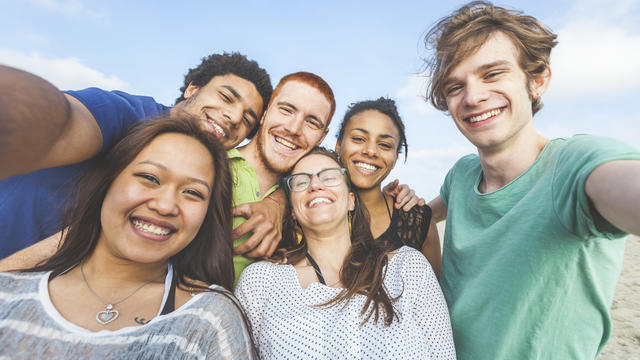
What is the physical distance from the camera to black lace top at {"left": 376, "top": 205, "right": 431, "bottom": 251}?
11.7 feet

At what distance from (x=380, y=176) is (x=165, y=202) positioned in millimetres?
2525

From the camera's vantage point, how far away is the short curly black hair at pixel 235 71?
406 cm

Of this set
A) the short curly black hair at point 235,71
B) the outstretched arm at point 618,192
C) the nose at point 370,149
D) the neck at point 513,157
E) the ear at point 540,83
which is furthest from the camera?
the short curly black hair at point 235,71

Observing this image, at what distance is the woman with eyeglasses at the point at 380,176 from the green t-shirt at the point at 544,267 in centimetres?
104

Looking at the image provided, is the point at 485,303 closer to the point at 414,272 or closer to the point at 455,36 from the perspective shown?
the point at 414,272

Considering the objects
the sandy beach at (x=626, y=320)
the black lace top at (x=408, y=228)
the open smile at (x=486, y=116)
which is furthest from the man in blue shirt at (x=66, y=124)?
the sandy beach at (x=626, y=320)

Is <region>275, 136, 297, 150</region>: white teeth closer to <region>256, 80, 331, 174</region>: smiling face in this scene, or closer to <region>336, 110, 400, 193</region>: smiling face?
<region>256, 80, 331, 174</region>: smiling face

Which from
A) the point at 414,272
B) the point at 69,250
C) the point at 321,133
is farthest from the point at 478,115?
the point at 69,250

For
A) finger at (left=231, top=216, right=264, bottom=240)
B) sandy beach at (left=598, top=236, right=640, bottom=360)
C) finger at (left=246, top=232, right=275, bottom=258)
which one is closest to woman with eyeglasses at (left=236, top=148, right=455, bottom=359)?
finger at (left=246, top=232, right=275, bottom=258)

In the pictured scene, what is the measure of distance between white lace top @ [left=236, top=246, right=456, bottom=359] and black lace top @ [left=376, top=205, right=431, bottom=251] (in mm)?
842

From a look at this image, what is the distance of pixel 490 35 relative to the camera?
275cm

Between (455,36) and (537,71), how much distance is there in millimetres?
807

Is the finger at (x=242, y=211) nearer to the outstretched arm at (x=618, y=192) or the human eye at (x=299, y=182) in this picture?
the human eye at (x=299, y=182)

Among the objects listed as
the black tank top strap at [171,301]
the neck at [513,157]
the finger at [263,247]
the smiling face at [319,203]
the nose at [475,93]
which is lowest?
the black tank top strap at [171,301]
